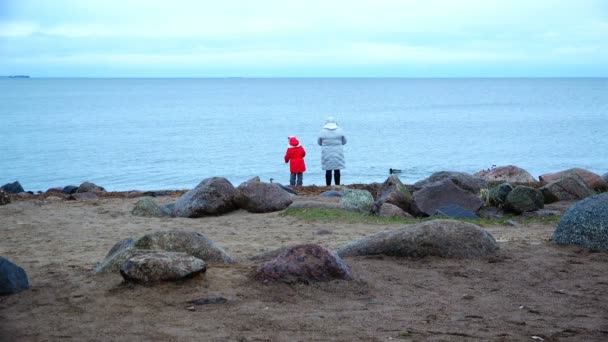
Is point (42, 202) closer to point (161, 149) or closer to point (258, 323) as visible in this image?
point (258, 323)

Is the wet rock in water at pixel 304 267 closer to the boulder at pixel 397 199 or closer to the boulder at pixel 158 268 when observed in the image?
the boulder at pixel 158 268

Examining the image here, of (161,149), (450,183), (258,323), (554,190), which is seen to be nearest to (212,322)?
(258,323)

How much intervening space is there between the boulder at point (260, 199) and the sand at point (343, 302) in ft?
14.1

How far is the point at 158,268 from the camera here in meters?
8.09

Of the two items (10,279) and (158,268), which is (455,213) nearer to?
(158,268)

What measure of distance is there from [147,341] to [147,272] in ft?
5.37

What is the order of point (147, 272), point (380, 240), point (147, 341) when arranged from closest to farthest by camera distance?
1. point (147, 341)
2. point (147, 272)
3. point (380, 240)

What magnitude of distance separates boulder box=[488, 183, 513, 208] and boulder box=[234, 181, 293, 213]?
407cm

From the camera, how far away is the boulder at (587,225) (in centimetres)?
1036

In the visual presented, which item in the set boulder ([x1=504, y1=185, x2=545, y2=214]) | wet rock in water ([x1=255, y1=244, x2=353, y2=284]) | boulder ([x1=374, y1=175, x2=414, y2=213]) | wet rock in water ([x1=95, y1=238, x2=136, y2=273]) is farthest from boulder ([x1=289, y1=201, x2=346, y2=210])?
wet rock in water ([x1=255, y1=244, x2=353, y2=284])

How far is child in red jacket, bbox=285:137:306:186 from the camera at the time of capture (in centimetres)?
2169

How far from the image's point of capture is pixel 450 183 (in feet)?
51.2

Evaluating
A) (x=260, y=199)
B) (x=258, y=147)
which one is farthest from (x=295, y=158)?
(x=258, y=147)

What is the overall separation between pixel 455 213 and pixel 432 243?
498cm
